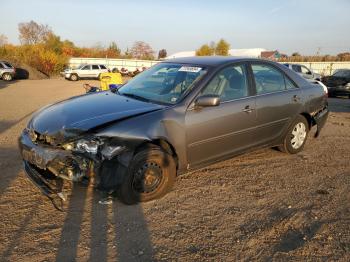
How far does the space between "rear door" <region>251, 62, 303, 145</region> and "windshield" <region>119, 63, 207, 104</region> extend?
105 cm

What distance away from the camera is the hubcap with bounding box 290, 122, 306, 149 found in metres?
6.15

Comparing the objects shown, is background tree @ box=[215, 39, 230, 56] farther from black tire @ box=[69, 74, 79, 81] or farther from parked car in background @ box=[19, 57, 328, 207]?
parked car in background @ box=[19, 57, 328, 207]

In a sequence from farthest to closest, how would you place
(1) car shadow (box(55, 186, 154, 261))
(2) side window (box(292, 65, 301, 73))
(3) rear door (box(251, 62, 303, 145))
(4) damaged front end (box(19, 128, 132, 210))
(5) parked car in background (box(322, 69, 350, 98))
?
(2) side window (box(292, 65, 301, 73)) → (5) parked car in background (box(322, 69, 350, 98)) → (3) rear door (box(251, 62, 303, 145)) → (4) damaged front end (box(19, 128, 132, 210)) → (1) car shadow (box(55, 186, 154, 261))

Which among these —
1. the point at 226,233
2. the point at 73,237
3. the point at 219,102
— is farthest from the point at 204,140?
the point at 73,237

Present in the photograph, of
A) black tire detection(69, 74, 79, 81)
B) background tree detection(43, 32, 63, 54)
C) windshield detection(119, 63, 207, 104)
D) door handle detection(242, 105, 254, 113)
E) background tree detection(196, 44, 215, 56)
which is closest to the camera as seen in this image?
windshield detection(119, 63, 207, 104)

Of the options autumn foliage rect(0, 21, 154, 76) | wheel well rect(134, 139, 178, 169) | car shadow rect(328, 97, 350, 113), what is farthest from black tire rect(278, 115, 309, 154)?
autumn foliage rect(0, 21, 154, 76)

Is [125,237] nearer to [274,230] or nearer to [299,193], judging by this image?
[274,230]

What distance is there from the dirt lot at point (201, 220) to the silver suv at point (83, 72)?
1073 inches

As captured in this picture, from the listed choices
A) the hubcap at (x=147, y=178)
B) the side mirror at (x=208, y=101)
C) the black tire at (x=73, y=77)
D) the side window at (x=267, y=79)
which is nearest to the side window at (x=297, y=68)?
the side window at (x=267, y=79)

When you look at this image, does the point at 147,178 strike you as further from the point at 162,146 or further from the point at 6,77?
the point at 6,77

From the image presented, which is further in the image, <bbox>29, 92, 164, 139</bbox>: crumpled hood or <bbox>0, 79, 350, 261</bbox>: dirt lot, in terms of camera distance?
<bbox>29, 92, 164, 139</bbox>: crumpled hood

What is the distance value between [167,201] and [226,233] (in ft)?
3.11

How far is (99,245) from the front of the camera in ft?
10.9

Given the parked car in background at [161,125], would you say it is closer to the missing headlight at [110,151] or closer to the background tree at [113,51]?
the missing headlight at [110,151]
